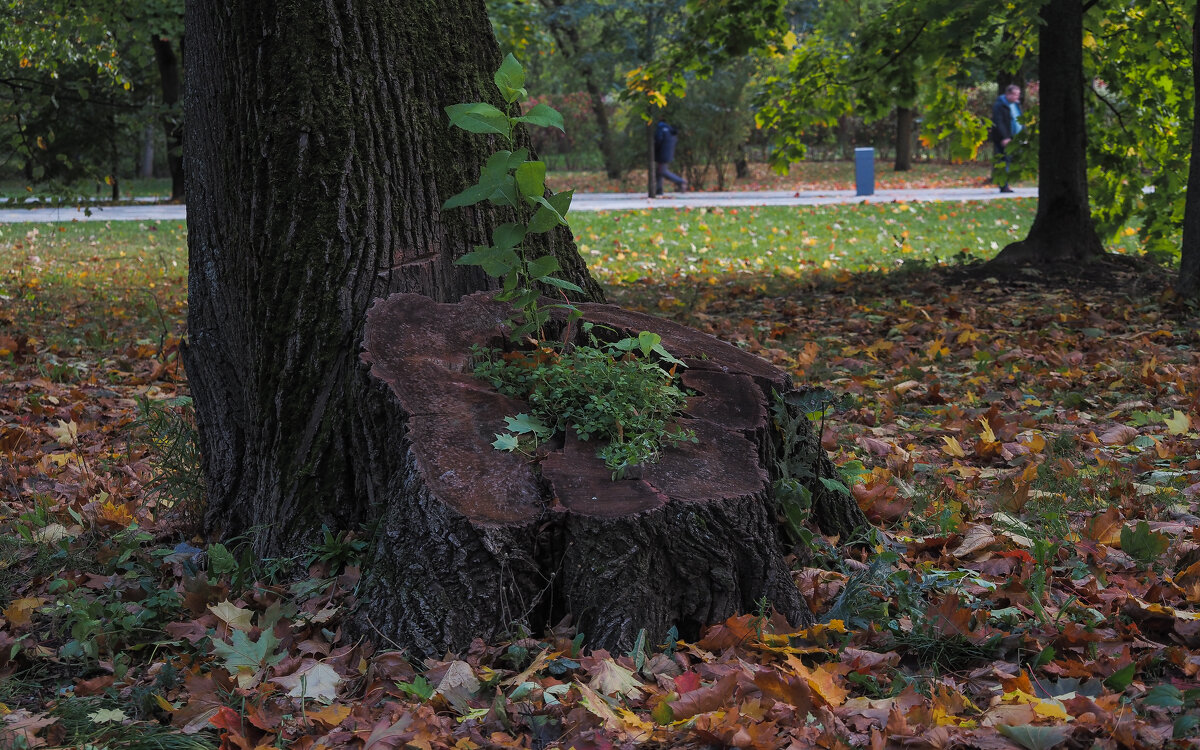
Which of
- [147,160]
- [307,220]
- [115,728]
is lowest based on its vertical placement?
[115,728]

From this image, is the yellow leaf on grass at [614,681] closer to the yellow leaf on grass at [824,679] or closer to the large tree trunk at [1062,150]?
the yellow leaf on grass at [824,679]

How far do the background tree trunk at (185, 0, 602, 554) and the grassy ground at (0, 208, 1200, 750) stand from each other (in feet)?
0.78

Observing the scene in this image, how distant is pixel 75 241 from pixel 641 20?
46.0 ft

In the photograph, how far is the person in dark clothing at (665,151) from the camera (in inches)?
761

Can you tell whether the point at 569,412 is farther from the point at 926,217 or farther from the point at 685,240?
the point at 926,217

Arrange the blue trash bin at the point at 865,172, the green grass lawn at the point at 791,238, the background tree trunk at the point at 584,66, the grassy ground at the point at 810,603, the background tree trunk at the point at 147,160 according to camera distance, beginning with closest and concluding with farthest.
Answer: the grassy ground at the point at 810,603 → the green grass lawn at the point at 791,238 → the blue trash bin at the point at 865,172 → the background tree trunk at the point at 584,66 → the background tree trunk at the point at 147,160

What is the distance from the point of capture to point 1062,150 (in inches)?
295

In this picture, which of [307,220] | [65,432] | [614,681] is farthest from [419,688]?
[65,432]

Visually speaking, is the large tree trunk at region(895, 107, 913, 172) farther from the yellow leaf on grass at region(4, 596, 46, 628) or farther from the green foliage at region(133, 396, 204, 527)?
the yellow leaf on grass at region(4, 596, 46, 628)

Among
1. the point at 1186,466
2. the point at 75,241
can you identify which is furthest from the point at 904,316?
the point at 75,241

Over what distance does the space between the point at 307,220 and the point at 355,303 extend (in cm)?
29

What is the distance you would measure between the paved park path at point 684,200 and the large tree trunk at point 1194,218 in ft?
31.6

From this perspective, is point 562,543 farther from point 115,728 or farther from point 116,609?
point 116,609

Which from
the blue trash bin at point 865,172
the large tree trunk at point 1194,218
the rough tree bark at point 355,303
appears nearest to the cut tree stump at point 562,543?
the rough tree bark at point 355,303
